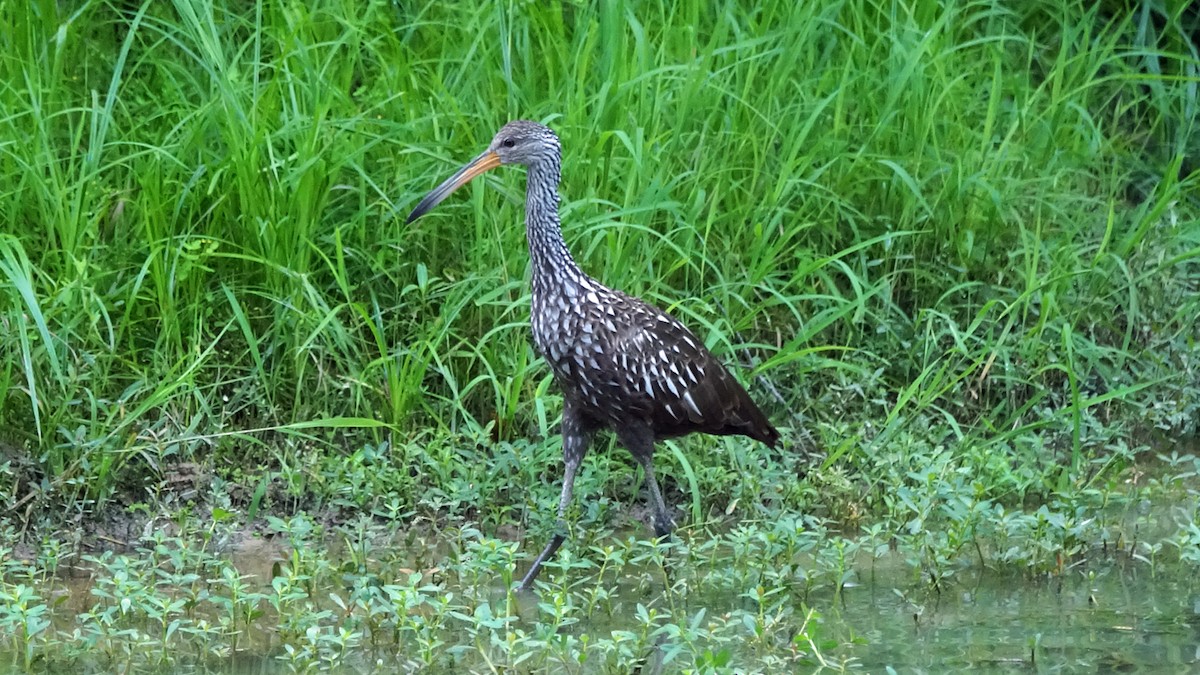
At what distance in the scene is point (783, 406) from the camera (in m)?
6.06

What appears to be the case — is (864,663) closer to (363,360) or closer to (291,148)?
(363,360)

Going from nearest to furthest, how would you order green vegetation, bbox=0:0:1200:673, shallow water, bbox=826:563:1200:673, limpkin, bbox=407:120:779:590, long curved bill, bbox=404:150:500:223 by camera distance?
1. shallow water, bbox=826:563:1200:673
2. green vegetation, bbox=0:0:1200:673
3. limpkin, bbox=407:120:779:590
4. long curved bill, bbox=404:150:500:223

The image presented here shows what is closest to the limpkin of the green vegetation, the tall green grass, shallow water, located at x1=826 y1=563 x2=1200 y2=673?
the green vegetation

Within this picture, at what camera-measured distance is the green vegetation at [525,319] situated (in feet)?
16.0

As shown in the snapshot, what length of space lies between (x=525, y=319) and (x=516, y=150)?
67 centimetres

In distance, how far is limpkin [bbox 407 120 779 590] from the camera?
16.9 feet

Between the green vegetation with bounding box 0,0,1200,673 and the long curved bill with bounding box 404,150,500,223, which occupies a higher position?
the long curved bill with bounding box 404,150,500,223

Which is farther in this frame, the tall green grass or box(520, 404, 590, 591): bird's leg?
the tall green grass

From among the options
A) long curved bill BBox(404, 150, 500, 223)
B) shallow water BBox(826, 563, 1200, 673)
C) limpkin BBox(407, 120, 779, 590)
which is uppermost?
long curved bill BBox(404, 150, 500, 223)

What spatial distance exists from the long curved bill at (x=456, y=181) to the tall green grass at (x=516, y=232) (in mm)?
435

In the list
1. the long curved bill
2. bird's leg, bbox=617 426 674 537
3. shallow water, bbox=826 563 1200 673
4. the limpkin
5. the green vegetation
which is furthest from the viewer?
the long curved bill

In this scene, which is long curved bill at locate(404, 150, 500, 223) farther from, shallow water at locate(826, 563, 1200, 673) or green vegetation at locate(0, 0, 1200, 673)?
shallow water at locate(826, 563, 1200, 673)

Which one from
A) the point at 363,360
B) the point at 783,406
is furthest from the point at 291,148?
the point at 783,406

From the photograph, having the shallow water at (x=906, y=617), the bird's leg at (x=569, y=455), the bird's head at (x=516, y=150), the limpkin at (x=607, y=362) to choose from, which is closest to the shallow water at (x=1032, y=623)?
the shallow water at (x=906, y=617)
